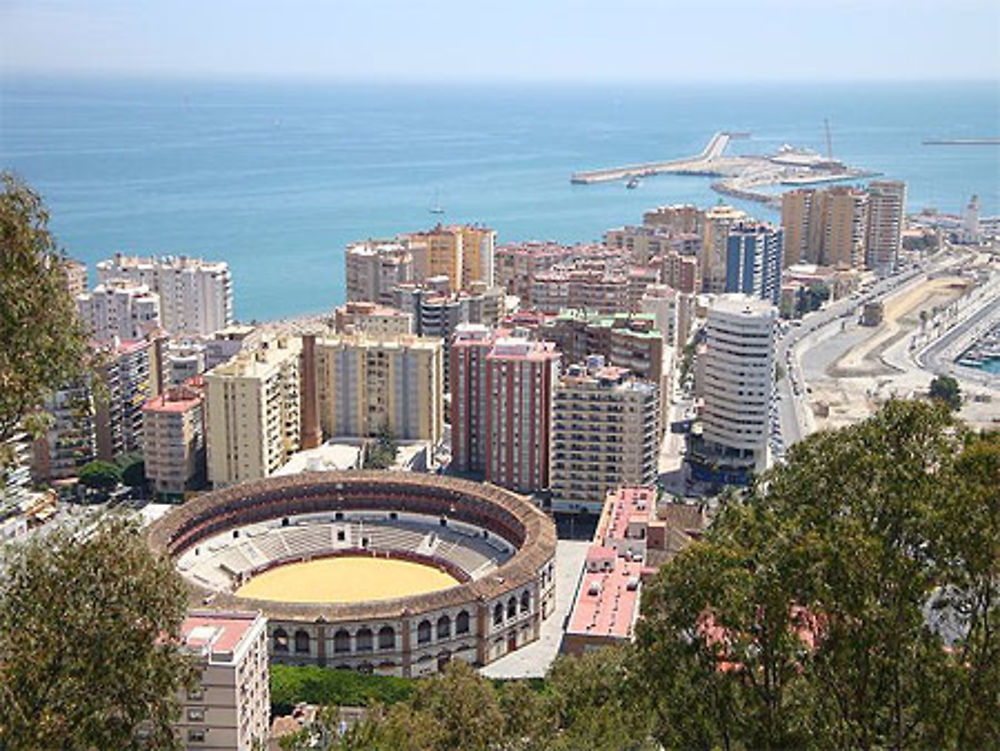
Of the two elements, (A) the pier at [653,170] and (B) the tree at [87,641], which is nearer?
(B) the tree at [87,641]

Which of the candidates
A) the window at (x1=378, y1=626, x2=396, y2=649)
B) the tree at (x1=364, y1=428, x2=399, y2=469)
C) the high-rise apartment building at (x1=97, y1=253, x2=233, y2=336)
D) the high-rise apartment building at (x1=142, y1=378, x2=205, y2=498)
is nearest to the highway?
the tree at (x1=364, y1=428, x2=399, y2=469)

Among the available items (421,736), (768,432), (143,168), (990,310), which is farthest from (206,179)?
(421,736)

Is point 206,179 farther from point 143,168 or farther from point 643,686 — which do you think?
point 643,686

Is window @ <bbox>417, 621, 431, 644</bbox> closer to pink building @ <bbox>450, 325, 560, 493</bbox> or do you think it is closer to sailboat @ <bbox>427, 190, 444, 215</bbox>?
pink building @ <bbox>450, 325, 560, 493</bbox>

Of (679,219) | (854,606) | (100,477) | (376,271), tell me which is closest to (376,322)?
(376,271)

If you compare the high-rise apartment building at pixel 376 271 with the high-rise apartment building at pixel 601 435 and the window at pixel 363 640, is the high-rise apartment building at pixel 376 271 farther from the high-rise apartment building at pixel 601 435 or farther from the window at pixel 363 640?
the window at pixel 363 640

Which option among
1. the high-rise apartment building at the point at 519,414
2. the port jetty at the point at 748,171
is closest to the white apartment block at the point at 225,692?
the high-rise apartment building at the point at 519,414
